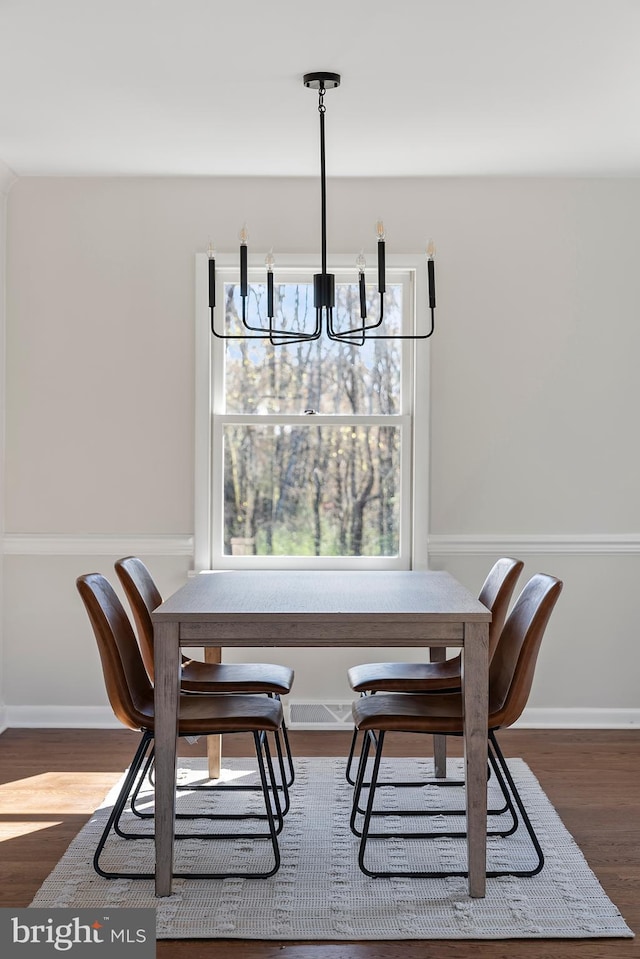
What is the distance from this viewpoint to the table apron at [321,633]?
109 inches

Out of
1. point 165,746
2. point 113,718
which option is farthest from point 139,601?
point 113,718

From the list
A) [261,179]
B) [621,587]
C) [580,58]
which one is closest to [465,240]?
[261,179]

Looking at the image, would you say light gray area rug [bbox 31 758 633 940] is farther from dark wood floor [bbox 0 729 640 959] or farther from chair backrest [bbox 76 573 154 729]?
chair backrest [bbox 76 573 154 729]

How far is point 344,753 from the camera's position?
4.11 m

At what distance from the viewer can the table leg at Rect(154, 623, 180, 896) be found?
8.86 ft

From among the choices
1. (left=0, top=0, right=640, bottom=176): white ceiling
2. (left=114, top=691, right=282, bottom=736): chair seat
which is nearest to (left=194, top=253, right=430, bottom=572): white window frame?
(left=0, top=0, right=640, bottom=176): white ceiling

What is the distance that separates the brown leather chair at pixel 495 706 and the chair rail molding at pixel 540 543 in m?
1.43

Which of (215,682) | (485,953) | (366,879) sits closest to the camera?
(485,953)

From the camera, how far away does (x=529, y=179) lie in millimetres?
4535

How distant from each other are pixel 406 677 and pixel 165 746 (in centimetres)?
108

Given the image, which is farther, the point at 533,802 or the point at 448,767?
the point at 448,767

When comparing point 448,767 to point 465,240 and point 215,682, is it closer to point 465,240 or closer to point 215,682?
point 215,682

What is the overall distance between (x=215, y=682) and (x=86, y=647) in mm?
1375

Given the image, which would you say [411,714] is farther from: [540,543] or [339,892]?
[540,543]
